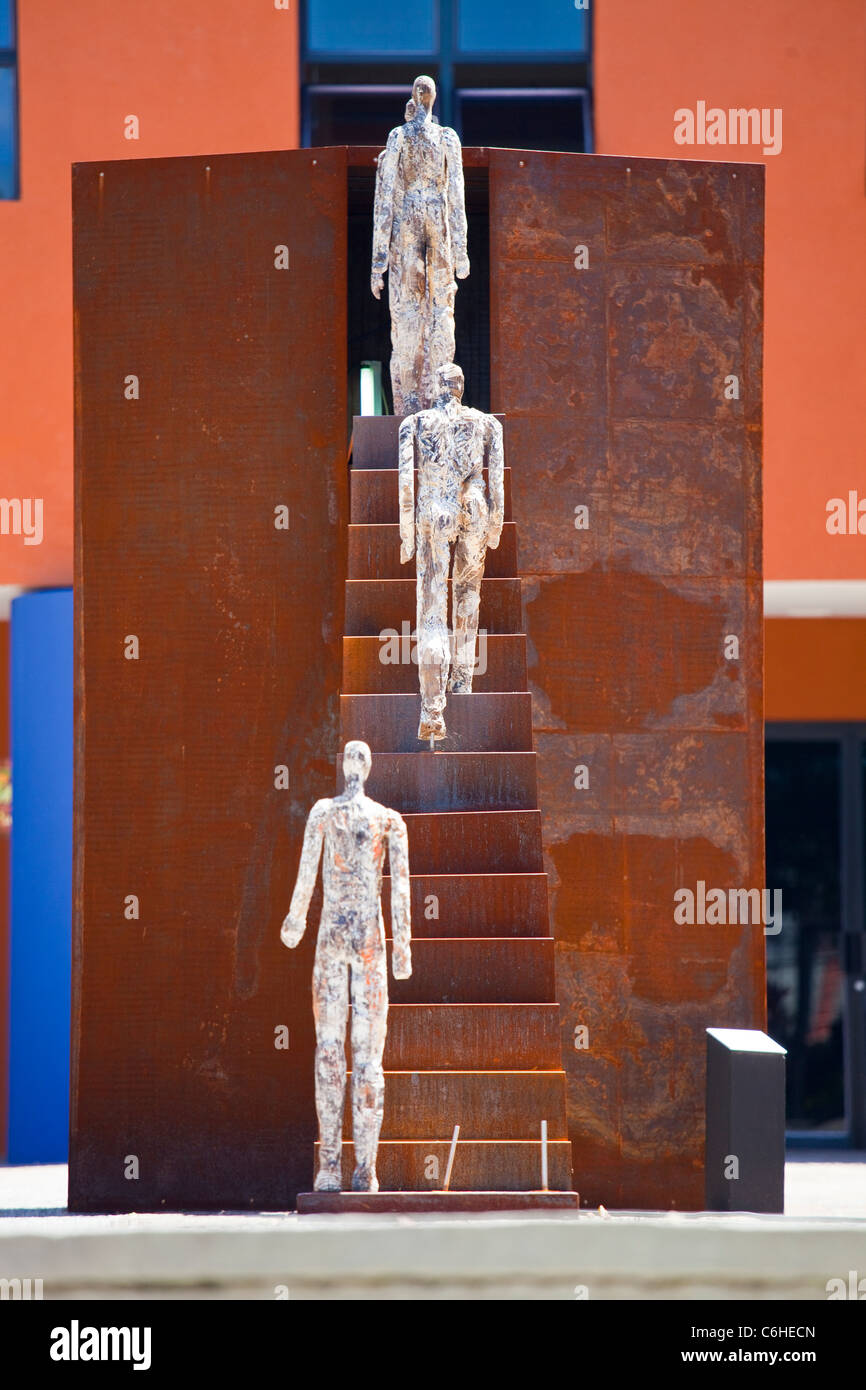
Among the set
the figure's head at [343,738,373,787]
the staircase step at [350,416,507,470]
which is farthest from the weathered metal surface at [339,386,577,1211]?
the figure's head at [343,738,373,787]

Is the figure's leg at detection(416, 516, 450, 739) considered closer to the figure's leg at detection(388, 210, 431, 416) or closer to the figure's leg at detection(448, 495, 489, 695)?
the figure's leg at detection(448, 495, 489, 695)

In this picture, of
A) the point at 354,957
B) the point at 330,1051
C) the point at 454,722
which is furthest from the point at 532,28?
the point at 330,1051

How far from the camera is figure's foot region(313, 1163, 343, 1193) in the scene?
10.1 meters

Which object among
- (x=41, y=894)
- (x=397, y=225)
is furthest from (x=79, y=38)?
(x=41, y=894)

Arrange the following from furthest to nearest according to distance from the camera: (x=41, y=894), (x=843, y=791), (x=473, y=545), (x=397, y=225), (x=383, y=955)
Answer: (x=843, y=791) → (x=41, y=894) → (x=397, y=225) → (x=473, y=545) → (x=383, y=955)

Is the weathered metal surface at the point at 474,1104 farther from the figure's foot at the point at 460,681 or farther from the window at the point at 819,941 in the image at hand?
the window at the point at 819,941

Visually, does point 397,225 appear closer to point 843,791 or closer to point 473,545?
point 473,545

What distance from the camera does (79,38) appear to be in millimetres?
17438

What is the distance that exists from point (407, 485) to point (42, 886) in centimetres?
642

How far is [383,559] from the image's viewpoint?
12.7m

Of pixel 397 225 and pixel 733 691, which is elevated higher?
pixel 397 225

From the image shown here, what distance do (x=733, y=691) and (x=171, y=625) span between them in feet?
11.7

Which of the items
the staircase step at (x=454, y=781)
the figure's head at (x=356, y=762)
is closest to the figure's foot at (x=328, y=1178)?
the figure's head at (x=356, y=762)

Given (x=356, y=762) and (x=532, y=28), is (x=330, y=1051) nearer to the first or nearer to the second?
(x=356, y=762)
